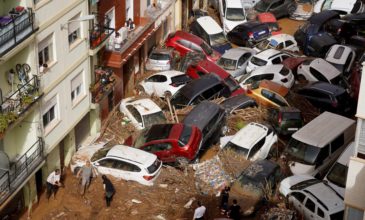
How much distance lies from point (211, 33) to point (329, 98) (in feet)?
33.7

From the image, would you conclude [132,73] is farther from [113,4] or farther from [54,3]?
[54,3]

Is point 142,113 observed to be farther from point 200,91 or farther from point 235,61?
point 235,61

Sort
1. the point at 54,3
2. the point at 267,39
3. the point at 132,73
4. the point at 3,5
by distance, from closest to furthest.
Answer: the point at 3,5
the point at 54,3
the point at 132,73
the point at 267,39

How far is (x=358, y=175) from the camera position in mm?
19594

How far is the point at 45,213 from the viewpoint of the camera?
25.8 meters

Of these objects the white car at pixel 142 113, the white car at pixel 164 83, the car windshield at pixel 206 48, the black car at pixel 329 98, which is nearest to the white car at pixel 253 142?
the white car at pixel 142 113

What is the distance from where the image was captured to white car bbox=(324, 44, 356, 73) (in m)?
36.8

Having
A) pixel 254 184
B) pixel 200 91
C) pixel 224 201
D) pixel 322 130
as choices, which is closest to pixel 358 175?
pixel 254 184

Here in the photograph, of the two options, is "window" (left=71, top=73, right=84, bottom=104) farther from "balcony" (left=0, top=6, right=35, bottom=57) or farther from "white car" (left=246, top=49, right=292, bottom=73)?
"white car" (left=246, top=49, right=292, bottom=73)

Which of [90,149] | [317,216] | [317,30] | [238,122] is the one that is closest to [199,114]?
[238,122]

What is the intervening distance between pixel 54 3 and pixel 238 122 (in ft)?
34.1

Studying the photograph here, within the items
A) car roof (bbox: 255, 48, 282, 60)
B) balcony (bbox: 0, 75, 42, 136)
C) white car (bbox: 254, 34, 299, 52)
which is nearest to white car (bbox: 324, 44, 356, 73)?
car roof (bbox: 255, 48, 282, 60)

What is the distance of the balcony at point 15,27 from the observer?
21938 mm

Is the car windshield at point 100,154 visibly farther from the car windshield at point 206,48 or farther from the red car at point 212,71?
the car windshield at point 206,48
